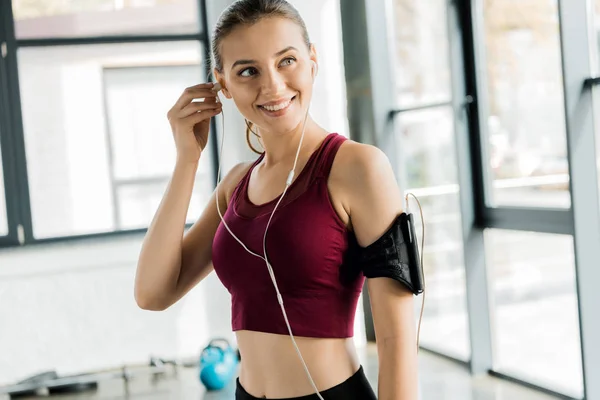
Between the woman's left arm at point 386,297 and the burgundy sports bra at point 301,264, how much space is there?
0.17ft

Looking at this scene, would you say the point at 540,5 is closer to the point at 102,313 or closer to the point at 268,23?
the point at 268,23

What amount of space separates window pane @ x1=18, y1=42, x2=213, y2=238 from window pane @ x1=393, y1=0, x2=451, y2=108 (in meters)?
1.40

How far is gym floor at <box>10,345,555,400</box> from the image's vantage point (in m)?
3.45

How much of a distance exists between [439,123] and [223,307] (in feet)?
6.25

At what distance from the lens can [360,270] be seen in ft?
3.59

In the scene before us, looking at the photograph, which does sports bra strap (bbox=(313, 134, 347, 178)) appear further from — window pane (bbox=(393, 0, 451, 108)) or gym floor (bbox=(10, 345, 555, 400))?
window pane (bbox=(393, 0, 451, 108))

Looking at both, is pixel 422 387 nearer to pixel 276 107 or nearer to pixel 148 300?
pixel 148 300

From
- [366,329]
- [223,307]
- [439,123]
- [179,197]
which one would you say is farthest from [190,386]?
[179,197]

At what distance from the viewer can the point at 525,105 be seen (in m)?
3.46

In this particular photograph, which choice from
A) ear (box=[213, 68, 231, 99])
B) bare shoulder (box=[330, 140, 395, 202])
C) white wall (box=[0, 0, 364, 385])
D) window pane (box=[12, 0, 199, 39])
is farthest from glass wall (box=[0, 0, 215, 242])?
bare shoulder (box=[330, 140, 395, 202])

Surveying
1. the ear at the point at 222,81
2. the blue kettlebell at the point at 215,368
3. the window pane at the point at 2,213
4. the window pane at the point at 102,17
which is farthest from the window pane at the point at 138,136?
the ear at the point at 222,81

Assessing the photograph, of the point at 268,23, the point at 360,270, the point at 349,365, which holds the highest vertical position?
the point at 268,23

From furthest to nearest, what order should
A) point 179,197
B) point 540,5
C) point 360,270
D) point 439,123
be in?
1. point 439,123
2. point 540,5
3. point 179,197
4. point 360,270

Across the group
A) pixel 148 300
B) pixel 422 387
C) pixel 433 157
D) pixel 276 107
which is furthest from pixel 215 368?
pixel 276 107
